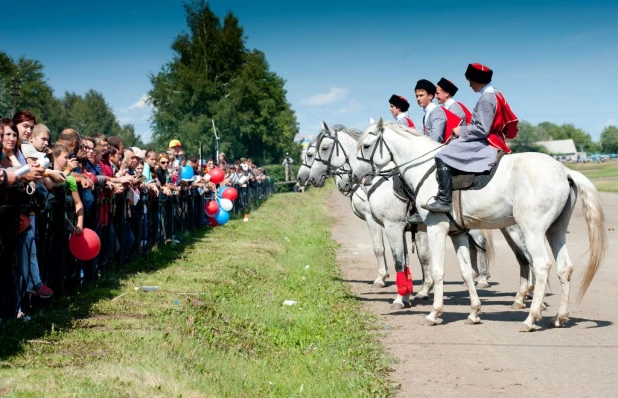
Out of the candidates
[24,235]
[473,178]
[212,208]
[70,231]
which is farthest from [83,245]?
[212,208]

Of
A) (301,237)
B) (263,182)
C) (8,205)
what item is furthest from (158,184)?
(263,182)

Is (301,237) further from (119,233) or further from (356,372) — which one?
(356,372)

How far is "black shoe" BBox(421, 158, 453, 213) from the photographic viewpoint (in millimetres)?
10031

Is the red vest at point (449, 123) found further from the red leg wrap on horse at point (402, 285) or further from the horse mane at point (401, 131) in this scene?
the red leg wrap on horse at point (402, 285)

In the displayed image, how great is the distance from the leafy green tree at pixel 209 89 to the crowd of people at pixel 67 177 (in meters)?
61.7

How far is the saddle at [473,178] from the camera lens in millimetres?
9768

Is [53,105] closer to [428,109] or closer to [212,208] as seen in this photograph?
[212,208]

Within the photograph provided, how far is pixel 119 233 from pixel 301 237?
1004cm

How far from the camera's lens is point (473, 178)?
9867 millimetres

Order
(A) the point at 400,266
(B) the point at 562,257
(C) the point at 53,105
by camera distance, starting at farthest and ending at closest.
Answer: (C) the point at 53,105
(A) the point at 400,266
(B) the point at 562,257

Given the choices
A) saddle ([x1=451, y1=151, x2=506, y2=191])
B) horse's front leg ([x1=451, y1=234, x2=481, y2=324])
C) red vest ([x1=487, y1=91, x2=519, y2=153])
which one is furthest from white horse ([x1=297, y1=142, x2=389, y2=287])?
red vest ([x1=487, y1=91, x2=519, y2=153])

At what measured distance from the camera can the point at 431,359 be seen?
309 inches

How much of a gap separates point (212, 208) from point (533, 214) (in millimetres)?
13715

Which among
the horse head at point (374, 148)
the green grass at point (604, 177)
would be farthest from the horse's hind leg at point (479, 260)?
the green grass at point (604, 177)
